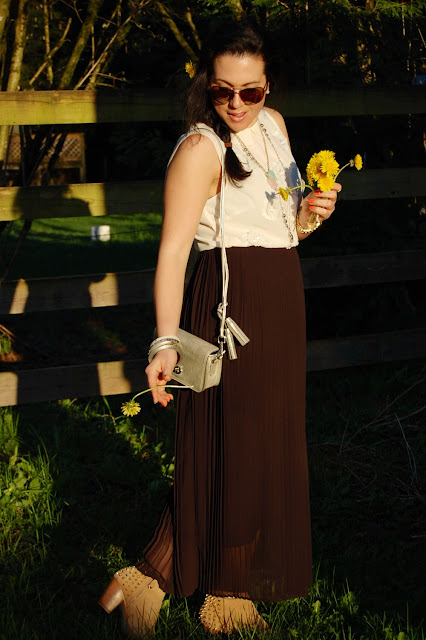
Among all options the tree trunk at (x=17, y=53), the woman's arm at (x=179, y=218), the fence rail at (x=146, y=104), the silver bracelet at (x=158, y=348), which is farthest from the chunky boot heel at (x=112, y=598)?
the tree trunk at (x=17, y=53)

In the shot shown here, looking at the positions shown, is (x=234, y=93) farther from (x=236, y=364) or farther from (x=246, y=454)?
(x=246, y=454)

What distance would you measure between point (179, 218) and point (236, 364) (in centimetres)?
51

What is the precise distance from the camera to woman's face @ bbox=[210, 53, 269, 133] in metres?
2.68

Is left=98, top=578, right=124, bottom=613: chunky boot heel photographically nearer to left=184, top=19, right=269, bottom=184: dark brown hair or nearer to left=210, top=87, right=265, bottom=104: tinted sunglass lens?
left=184, top=19, right=269, bottom=184: dark brown hair

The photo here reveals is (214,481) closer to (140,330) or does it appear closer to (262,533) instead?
(262,533)

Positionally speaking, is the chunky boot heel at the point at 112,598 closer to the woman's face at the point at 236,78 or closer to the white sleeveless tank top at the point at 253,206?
the white sleeveless tank top at the point at 253,206

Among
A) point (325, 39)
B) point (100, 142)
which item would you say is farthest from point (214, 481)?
point (100, 142)

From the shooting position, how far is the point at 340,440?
4559 mm

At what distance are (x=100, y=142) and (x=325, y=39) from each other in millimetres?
19032

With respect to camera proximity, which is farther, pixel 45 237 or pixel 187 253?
pixel 45 237

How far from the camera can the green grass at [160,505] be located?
3.04 metres

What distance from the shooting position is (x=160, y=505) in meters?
3.86

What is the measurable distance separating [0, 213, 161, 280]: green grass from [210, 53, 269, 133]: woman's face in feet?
18.7

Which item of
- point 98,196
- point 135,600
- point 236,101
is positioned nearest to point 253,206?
point 236,101
